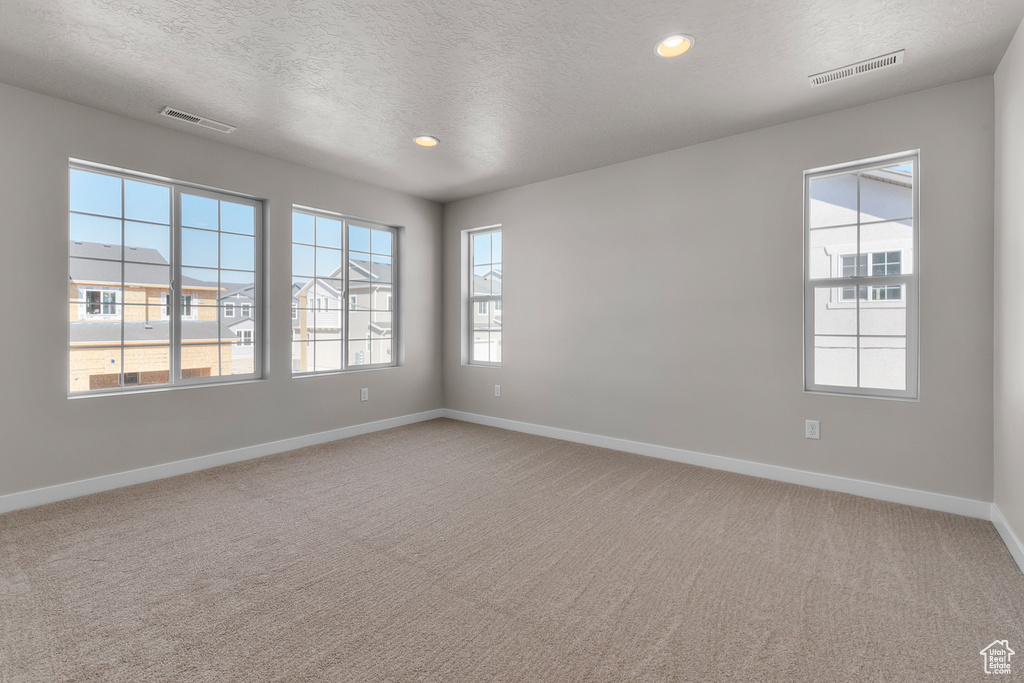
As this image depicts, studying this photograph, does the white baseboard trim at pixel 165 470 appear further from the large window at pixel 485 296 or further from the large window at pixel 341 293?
the large window at pixel 485 296

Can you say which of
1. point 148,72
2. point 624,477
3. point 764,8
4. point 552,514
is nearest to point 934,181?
point 764,8

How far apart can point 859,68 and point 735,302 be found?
1619 millimetres

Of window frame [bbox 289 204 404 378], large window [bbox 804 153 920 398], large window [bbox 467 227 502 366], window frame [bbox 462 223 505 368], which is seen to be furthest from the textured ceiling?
window frame [bbox 462 223 505 368]

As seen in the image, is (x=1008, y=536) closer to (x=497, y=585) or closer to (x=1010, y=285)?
(x=1010, y=285)

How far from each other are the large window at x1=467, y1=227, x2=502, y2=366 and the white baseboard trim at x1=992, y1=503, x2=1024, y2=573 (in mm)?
4009

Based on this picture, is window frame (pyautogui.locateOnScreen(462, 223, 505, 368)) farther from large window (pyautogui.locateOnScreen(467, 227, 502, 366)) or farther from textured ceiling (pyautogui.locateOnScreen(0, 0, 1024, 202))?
textured ceiling (pyautogui.locateOnScreen(0, 0, 1024, 202))

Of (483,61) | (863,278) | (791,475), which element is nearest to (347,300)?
(483,61)

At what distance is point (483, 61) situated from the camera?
2.64 m

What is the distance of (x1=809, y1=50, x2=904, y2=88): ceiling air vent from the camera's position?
2.60m

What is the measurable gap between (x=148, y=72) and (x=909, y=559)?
4833 millimetres

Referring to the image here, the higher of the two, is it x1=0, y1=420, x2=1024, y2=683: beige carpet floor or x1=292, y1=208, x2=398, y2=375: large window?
x1=292, y1=208, x2=398, y2=375: large window

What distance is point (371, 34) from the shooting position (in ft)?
7.89

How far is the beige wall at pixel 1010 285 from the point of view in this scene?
229cm

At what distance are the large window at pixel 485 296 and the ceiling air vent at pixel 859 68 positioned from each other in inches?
127
